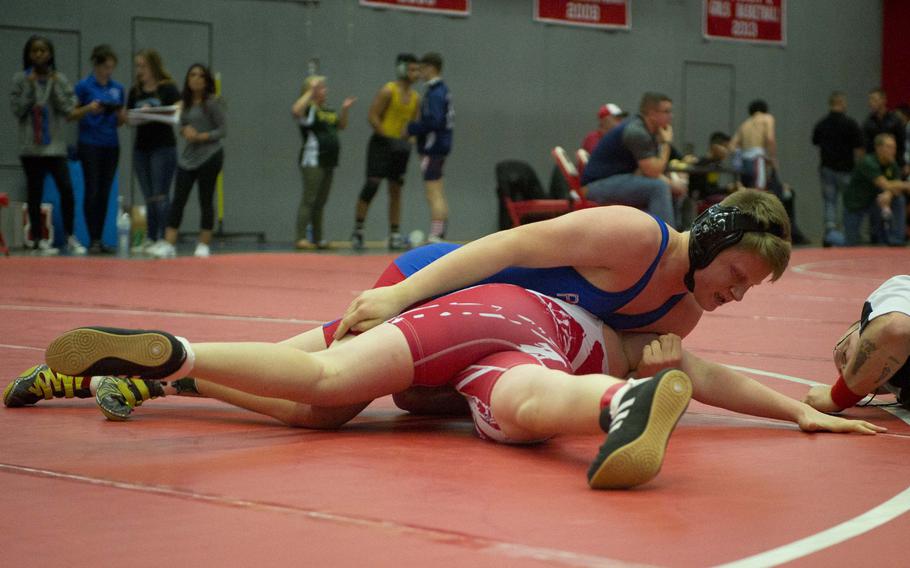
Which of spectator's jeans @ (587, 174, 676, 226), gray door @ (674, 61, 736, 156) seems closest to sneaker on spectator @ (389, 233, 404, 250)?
spectator's jeans @ (587, 174, 676, 226)

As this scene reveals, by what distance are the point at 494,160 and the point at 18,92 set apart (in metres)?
7.51

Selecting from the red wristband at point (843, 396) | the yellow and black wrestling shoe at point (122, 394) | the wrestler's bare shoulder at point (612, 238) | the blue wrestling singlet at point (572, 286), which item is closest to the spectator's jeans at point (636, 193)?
the red wristband at point (843, 396)

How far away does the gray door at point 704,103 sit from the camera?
18.8 metres

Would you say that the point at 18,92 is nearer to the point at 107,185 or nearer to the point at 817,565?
the point at 107,185

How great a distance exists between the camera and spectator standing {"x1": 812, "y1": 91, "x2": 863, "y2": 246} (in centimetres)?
1675

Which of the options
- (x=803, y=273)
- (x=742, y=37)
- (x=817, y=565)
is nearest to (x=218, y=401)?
(x=817, y=565)

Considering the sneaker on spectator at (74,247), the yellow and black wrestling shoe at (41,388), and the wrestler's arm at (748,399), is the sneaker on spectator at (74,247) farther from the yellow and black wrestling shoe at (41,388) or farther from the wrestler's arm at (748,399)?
the wrestler's arm at (748,399)

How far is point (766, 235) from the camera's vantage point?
3107 millimetres

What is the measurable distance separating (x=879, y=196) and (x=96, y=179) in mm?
10097

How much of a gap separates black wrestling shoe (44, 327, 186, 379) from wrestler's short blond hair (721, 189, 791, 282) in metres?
1.38

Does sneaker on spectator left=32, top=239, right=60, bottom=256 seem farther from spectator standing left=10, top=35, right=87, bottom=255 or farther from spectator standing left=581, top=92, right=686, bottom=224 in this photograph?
spectator standing left=581, top=92, right=686, bottom=224

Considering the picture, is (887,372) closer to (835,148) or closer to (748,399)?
(748,399)

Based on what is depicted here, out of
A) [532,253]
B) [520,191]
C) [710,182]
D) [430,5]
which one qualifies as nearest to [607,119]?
[520,191]

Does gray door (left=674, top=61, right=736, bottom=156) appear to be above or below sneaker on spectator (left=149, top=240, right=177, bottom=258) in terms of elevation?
above
